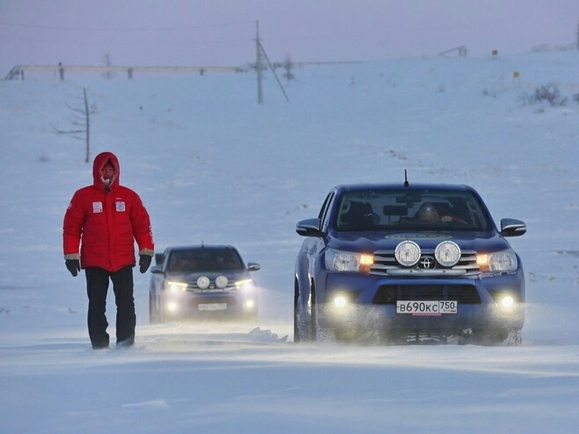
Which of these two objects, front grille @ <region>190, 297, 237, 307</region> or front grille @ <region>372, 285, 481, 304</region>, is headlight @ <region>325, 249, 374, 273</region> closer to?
front grille @ <region>372, 285, 481, 304</region>

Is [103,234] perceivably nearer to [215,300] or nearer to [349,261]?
Answer: [349,261]

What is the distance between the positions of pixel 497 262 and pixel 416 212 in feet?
3.83

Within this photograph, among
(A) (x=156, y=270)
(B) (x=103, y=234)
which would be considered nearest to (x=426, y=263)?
(B) (x=103, y=234)

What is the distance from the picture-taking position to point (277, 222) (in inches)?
1630

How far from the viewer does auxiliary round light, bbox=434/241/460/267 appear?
→ 36.4ft

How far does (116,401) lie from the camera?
6.65m

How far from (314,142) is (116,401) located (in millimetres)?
56032

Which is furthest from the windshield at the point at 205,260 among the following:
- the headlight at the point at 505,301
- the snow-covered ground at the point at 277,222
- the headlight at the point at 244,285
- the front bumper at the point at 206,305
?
the headlight at the point at 505,301

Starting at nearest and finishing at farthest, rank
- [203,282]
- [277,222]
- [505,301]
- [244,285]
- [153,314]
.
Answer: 1. [505,301]
2. [203,282]
3. [244,285]
4. [153,314]
5. [277,222]

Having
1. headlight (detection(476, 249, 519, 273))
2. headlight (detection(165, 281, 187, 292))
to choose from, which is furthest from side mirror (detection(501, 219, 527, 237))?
headlight (detection(165, 281, 187, 292))

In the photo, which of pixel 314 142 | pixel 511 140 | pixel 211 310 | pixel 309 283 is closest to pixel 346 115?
pixel 314 142

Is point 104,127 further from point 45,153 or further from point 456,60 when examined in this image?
point 456,60

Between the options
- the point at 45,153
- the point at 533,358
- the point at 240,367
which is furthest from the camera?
the point at 45,153

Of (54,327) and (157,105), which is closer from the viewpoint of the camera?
(54,327)
